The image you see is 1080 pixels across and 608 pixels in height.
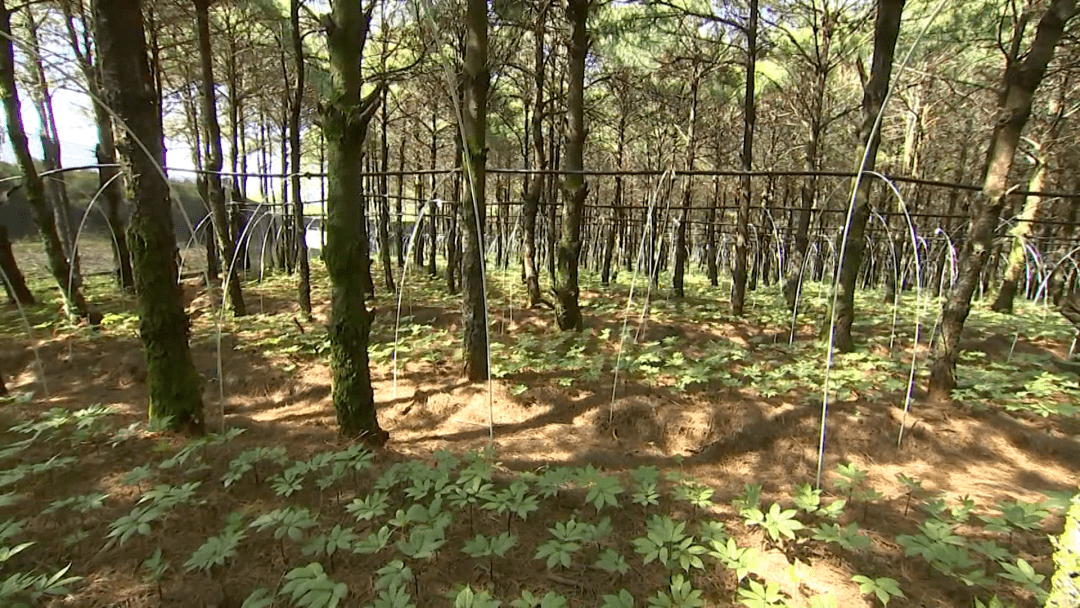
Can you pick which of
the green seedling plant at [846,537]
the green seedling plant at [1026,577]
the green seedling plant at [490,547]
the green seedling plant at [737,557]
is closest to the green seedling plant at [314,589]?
the green seedling plant at [490,547]

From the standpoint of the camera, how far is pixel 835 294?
5.49 meters

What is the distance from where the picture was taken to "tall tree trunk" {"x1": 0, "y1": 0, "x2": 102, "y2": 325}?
654 centimetres

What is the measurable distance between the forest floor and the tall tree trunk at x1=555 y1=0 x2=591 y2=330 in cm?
60

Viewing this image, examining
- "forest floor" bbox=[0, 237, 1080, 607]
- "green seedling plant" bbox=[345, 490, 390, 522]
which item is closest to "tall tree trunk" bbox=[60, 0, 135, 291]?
"forest floor" bbox=[0, 237, 1080, 607]

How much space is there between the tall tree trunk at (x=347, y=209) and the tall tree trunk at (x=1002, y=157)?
5954 mm

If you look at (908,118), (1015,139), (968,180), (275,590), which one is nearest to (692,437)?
(275,590)

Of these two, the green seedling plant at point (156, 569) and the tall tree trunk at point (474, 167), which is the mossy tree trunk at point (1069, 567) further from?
the tall tree trunk at point (474, 167)

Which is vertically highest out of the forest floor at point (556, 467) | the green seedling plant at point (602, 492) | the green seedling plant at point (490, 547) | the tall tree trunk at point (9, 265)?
the tall tree trunk at point (9, 265)

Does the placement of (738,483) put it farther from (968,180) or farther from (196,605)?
(968,180)

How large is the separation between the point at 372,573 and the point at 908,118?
15768 mm

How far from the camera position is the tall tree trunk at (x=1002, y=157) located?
4410 millimetres

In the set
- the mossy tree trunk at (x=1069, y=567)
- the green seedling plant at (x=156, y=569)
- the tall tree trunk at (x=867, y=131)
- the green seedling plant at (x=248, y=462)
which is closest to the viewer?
the mossy tree trunk at (x=1069, y=567)

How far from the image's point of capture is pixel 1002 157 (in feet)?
15.1

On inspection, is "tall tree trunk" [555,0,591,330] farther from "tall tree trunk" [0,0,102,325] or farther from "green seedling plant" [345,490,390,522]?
"tall tree trunk" [0,0,102,325]
